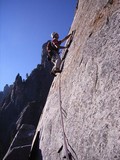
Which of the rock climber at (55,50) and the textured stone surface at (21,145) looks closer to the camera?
the rock climber at (55,50)

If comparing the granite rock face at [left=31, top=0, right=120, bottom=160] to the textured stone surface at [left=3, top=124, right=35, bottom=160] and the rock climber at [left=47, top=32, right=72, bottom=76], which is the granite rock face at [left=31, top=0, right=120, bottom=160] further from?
the textured stone surface at [left=3, top=124, right=35, bottom=160]

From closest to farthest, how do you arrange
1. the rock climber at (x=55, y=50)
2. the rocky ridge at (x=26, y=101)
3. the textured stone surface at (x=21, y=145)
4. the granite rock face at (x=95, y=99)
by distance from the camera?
the granite rock face at (x=95, y=99) < the rock climber at (x=55, y=50) < the textured stone surface at (x=21, y=145) < the rocky ridge at (x=26, y=101)

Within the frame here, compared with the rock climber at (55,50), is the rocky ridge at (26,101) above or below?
above

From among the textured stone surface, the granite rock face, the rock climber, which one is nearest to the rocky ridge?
the textured stone surface

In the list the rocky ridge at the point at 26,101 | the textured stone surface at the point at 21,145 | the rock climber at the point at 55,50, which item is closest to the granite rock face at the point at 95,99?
the rock climber at the point at 55,50

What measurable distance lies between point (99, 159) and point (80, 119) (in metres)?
1.36

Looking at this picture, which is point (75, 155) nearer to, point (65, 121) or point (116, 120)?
point (65, 121)

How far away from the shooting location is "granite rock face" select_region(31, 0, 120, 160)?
4.29m

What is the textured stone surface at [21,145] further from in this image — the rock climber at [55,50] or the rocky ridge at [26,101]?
the rocky ridge at [26,101]

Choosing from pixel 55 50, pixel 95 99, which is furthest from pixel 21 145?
pixel 95 99

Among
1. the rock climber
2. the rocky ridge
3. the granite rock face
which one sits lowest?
the granite rock face

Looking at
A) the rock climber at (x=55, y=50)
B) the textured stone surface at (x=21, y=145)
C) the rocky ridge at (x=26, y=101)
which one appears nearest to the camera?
the rock climber at (x=55, y=50)

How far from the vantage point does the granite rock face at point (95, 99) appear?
429 centimetres

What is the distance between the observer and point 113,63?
4742mm
